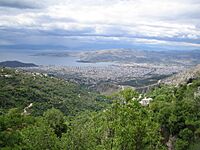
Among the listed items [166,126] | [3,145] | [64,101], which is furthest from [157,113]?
[64,101]

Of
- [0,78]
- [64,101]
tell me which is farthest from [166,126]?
[0,78]

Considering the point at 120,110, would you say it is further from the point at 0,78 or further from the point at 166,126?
the point at 0,78

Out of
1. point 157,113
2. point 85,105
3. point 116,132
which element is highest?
point 116,132

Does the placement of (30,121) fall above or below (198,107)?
below

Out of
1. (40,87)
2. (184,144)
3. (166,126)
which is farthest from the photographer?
(40,87)

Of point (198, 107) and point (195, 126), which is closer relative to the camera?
point (195, 126)

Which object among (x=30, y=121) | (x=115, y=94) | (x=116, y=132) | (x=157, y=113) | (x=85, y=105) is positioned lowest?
(x=85, y=105)

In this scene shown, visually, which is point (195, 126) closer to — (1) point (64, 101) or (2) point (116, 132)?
(2) point (116, 132)

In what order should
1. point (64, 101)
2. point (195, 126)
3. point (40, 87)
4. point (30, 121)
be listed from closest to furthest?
1. point (195, 126)
2. point (30, 121)
3. point (64, 101)
4. point (40, 87)

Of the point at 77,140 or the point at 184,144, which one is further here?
the point at 184,144
